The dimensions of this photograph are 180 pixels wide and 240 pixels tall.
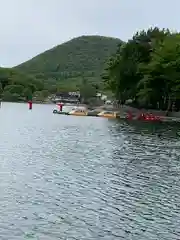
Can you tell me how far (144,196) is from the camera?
27.0 metres

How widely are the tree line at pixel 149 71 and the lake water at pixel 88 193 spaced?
211ft

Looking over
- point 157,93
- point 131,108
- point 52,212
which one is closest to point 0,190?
point 52,212

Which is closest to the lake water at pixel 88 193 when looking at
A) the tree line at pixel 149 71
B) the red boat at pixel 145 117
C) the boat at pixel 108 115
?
the red boat at pixel 145 117

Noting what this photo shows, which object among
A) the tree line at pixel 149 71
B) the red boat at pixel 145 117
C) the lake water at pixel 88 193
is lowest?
the lake water at pixel 88 193

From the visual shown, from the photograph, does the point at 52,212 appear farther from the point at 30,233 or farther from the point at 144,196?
the point at 144,196

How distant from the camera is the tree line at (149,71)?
111625 millimetres

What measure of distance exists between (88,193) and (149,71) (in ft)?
291

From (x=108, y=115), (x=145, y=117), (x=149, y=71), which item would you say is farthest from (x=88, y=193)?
(x=149, y=71)

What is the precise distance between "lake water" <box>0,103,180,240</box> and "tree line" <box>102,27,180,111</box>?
211 feet

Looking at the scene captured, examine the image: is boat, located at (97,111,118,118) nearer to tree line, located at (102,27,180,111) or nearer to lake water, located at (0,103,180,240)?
tree line, located at (102,27,180,111)

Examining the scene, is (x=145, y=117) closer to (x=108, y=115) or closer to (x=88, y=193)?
(x=108, y=115)

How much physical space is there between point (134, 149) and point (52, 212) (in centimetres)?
2741

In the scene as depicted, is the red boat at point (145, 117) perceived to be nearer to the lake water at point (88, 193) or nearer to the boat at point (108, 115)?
the boat at point (108, 115)

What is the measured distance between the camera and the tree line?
111625 mm
